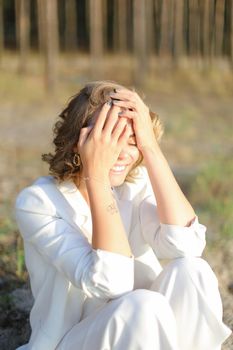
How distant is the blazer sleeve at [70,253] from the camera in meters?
1.88

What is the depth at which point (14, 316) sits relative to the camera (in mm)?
2846

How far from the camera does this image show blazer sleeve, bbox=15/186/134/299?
1878 mm

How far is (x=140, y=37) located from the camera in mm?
9422

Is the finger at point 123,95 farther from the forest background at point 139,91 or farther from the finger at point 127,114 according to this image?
the forest background at point 139,91

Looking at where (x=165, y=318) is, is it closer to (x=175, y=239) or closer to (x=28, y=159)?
(x=175, y=239)

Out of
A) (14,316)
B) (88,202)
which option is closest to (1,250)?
(14,316)

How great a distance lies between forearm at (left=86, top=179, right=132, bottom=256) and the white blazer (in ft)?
0.08

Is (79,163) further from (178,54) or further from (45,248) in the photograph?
(178,54)

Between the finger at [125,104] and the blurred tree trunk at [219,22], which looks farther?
the blurred tree trunk at [219,22]

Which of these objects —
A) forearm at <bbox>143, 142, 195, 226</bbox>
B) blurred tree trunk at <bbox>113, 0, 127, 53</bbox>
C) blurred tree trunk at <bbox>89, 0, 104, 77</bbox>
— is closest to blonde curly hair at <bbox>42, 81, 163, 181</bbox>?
forearm at <bbox>143, 142, 195, 226</bbox>

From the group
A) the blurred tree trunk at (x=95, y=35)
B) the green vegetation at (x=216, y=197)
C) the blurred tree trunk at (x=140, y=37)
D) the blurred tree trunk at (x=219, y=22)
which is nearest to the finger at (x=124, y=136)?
the green vegetation at (x=216, y=197)

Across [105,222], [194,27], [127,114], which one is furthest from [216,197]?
[194,27]

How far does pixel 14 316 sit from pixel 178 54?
8.55m

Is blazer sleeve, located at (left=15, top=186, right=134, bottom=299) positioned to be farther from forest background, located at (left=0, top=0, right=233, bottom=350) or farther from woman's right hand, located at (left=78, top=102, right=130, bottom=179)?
forest background, located at (left=0, top=0, right=233, bottom=350)
